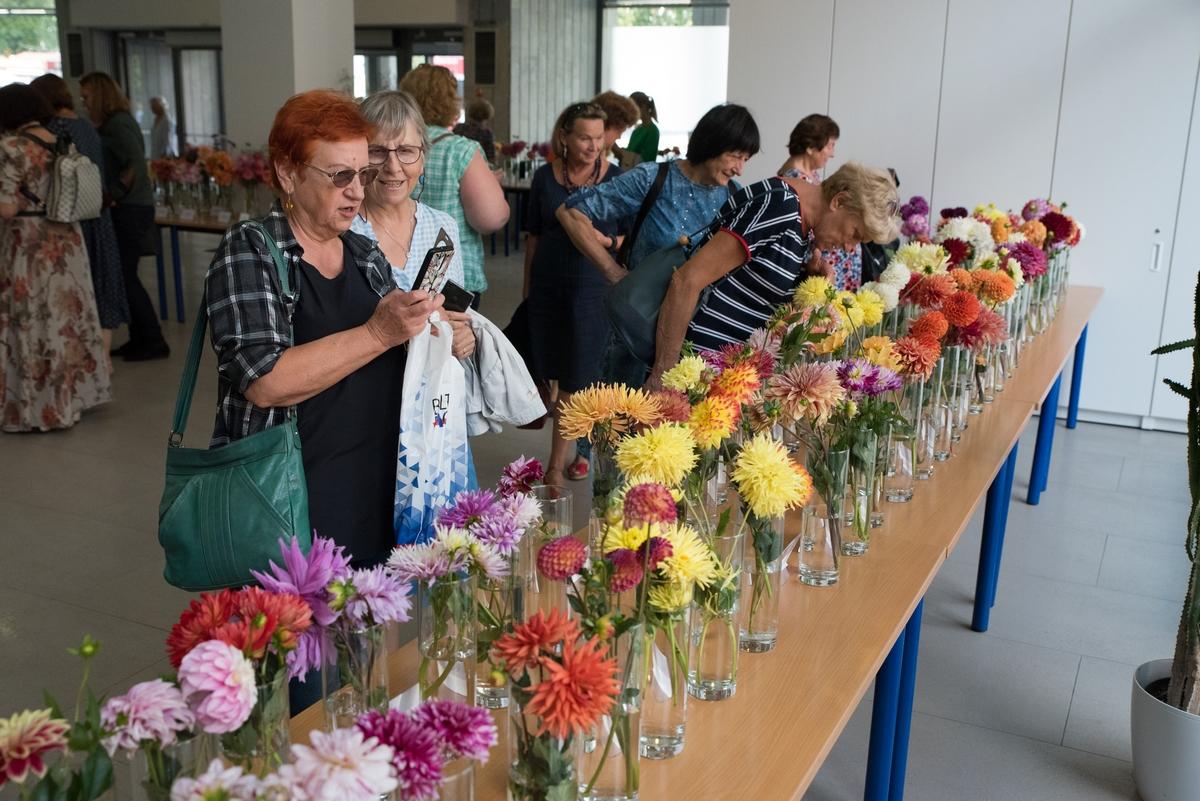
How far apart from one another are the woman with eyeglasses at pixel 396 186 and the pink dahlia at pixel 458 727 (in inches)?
58.5

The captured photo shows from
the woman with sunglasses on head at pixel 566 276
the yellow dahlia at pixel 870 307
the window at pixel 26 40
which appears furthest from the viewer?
the window at pixel 26 40

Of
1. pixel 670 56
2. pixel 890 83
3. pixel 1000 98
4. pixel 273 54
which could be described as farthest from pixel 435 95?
pixel 670 56

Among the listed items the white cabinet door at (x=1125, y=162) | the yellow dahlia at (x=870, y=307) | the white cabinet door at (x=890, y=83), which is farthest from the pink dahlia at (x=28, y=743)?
the white cabinet door at (x=1125, y=162)

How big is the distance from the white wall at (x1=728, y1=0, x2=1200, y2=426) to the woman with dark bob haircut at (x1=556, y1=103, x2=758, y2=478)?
3.26 m

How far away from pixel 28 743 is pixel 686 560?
25.8 inches

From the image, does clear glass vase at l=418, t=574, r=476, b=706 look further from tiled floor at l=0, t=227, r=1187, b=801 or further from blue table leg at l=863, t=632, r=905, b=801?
tiled floor at l=0, t=227, r=1187, b=801

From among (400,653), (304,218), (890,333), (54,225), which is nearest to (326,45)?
(54,225)

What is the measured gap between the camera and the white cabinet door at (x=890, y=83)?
613 centimetres

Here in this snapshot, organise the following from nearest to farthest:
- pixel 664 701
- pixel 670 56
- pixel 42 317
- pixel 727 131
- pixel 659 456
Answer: pixel 664 701 < pixel 659 456 < pixel 727 131 < pixel 42 317 < pixel 670 56

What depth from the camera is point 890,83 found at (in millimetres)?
6250

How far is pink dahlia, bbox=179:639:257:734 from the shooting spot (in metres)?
0.92

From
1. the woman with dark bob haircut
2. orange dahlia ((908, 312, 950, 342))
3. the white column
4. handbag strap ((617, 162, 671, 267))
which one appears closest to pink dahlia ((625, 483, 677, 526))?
orange dahlia ((908, 312, 950, 342))

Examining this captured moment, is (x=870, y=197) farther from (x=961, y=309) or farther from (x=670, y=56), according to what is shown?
(x=670, y=56)

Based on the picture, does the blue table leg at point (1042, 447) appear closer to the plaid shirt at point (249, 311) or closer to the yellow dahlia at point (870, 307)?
the yellow dahlia at point (870, 307)
